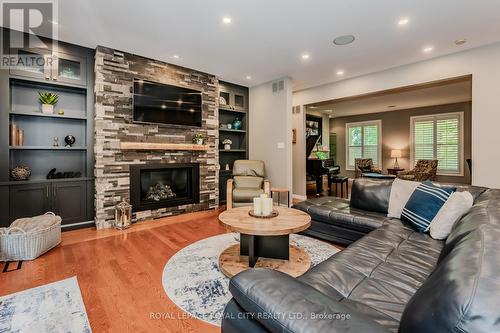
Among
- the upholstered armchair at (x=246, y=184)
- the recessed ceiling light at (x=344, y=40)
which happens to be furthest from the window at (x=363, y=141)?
the recessed ceiling light at (x=344, y=40)

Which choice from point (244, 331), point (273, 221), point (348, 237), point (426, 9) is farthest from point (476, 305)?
point (426, 9)

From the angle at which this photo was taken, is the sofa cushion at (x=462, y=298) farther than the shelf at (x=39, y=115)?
No

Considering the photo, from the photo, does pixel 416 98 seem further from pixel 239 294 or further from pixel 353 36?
pixel 239 294

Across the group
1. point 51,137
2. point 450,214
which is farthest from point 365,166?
point 51,137

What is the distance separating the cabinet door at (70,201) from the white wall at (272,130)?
357 centimetres

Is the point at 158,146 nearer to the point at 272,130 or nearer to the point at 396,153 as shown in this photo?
the point at 272,130

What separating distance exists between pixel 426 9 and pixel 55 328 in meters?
4.56

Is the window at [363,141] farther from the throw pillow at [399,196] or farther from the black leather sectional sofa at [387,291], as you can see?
the black leather sectional sofa at [387,291]

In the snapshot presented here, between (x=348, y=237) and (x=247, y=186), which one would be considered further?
(x=247, y=186)

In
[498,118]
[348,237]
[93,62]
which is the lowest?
[348,237]

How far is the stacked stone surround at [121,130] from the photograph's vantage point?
3.81 metres

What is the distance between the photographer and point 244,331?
94 cm

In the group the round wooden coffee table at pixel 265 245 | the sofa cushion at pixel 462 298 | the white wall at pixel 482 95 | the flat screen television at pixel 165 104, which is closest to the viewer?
the sofa cushion at pixel 462 298

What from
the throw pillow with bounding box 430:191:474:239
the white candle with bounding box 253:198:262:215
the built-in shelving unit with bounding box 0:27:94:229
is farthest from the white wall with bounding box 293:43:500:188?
the built-in shelving unit with bounding box 0:27:94:229
